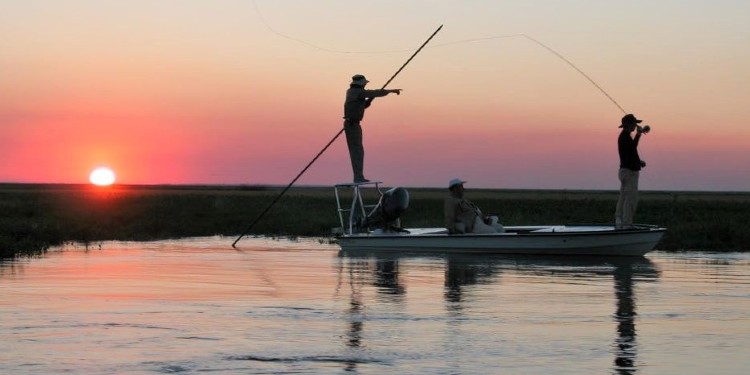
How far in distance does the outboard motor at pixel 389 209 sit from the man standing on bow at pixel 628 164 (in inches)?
153

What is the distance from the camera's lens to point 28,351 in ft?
34.3

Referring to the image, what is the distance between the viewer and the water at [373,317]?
398 inches

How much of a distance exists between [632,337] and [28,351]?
508 cm

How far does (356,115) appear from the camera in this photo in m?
25.1

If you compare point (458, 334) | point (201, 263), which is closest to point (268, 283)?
point (201, 263)

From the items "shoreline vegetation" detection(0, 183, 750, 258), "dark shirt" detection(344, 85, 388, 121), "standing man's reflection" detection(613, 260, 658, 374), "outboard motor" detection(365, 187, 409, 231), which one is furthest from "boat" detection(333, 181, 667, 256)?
"shoreline vegetation" detection(0, 183, 750, 258)

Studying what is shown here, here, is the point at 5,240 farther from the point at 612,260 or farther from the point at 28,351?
the point at 28,351

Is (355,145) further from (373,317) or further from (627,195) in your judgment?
(373,317)

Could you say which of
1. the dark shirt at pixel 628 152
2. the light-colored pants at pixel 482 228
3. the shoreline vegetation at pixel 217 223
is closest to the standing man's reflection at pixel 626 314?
the dark shirt at pixel 628 152

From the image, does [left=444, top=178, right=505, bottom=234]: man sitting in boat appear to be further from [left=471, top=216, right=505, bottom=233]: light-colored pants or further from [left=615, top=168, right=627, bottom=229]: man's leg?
[left=615, top=168, right=627, bottom=229]: man's leg

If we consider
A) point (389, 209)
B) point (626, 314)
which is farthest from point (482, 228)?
point (626, 314)

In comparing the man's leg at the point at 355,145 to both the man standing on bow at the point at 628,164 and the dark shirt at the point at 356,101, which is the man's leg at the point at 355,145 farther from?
the man standing on bow at the point at 628,164

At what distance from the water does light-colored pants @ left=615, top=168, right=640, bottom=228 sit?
1914 mm

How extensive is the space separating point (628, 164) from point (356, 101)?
543 centimetres
